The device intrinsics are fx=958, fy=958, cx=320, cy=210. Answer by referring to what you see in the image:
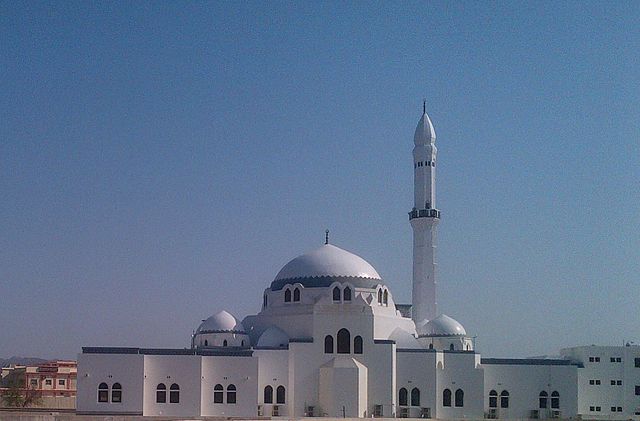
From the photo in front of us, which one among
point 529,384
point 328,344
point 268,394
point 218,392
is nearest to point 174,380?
point 218,392

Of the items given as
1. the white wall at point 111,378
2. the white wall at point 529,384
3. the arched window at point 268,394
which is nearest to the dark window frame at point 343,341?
the arched window at point 268,394

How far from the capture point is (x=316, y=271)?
59.1 m

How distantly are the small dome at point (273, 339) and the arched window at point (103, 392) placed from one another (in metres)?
9.52

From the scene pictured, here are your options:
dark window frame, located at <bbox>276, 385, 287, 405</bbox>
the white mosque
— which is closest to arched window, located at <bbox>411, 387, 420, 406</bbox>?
the white mosque

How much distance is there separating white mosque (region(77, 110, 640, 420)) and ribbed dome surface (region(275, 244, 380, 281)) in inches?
3.5

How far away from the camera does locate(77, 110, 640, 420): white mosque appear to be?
52344 mm

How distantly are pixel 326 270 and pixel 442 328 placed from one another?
325 inches

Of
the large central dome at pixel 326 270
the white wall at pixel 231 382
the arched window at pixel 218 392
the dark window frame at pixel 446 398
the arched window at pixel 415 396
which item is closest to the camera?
the white wall at pixel 231 382

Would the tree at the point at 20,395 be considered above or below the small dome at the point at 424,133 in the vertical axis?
below

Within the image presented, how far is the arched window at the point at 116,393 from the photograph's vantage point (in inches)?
2036

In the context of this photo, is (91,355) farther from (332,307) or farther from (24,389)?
(24,389)

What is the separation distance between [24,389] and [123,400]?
21.9 metres

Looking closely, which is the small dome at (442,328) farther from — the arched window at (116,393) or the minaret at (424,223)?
the arched window at (116,393)

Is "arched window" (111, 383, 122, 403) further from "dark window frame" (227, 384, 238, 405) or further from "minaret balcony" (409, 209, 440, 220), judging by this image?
"minaret balcony" (409, 209, 440, 220)
